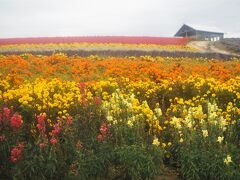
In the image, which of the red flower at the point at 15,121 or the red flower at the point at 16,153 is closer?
the red flower at the point at 16,153

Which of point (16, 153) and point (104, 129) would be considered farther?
point (104, 129)

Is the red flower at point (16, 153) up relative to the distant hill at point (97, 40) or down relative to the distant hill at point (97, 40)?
down

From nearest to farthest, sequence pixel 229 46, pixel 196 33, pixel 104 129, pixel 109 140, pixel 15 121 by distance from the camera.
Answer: pixel 15 121, pixel 104 129, pixel 109 140, pixel 229 46, pixel 196 33

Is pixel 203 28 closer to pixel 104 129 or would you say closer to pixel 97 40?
pixel 97 40

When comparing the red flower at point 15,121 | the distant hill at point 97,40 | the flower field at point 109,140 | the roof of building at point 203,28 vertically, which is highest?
the roof of building at point 203,28

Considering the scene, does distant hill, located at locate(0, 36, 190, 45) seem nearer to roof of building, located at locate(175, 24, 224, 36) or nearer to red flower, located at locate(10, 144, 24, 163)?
roof of building, located at locate(175, 24, 224, 36)

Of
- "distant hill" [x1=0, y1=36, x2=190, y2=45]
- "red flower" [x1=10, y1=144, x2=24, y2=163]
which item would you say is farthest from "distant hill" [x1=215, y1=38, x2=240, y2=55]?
"red flower" [x1=10, y1=144, x2=24, y2=163]

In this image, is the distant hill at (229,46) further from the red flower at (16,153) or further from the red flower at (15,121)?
the red flower at (16,153)

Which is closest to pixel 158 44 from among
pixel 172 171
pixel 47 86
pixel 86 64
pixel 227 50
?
pixel 227 50

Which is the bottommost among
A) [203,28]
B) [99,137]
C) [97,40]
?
[99,137]

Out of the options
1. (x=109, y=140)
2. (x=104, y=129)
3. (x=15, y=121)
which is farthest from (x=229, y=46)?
(x=15, y=121)

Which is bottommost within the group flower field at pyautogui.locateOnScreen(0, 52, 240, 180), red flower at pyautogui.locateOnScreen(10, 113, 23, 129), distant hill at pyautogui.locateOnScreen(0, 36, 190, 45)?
flower field at pyautogui.locateOnScreen(0, 52, 240, 180)

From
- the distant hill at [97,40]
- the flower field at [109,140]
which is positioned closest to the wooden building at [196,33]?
the distant hill at [97,40]

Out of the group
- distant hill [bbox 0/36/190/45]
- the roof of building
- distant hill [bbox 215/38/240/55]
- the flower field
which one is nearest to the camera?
the flower field
